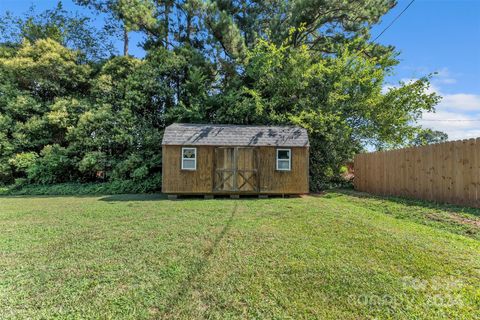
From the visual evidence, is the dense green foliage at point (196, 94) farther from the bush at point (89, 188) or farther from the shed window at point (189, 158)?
the shed window at point (189, 158)

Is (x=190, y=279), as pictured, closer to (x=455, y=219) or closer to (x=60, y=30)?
(x=455, y=219)

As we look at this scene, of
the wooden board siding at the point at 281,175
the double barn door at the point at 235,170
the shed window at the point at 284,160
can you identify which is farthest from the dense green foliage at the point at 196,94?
the double barn door at the point at 235,170

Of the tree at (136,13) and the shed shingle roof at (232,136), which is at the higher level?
the tree at (136,13)

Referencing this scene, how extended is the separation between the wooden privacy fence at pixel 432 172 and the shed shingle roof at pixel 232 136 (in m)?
3.13

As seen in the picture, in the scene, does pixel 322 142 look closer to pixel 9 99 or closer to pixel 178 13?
pixel 178 13

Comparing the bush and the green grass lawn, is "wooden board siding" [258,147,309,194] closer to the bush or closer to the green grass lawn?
the green grass lawn

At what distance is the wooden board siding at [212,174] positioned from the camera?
9211 mm

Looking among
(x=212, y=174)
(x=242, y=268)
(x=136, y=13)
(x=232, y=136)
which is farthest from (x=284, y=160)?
(x=136, y=13)

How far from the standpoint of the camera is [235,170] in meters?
9.34

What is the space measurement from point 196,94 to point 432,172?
9.85 m

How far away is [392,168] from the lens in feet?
30.0

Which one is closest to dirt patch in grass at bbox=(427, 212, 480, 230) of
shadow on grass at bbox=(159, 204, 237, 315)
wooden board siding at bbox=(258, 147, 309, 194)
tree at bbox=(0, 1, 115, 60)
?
wooden board siding at bbox=(258, 147, 309, 194)

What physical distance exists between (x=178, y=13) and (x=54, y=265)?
14521mm

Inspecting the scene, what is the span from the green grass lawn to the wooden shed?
3.91 metres
